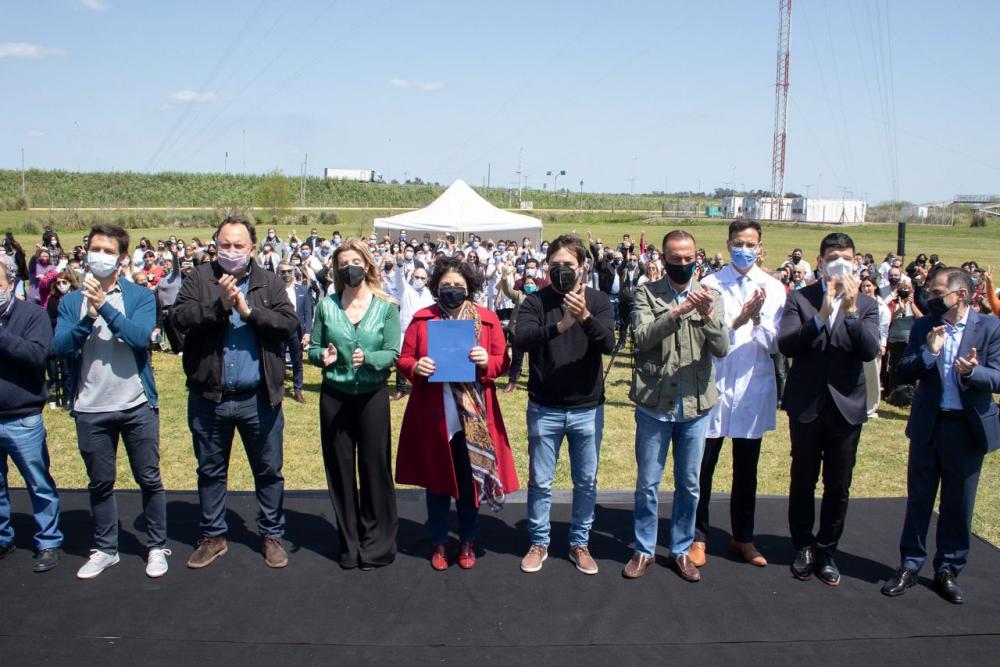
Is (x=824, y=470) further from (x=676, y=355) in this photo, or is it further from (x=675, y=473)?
(x=676, y=355)

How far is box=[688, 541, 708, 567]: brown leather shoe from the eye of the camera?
4.16 m

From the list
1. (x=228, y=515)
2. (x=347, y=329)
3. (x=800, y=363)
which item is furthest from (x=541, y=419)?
(x=228, y=515)

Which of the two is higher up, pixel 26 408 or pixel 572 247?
pixel 572 247

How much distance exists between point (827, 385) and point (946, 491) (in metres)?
0.85

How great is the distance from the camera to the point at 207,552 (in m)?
4.11

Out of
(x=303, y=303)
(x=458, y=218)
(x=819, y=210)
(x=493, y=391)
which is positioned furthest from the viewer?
(x=819, y=210)

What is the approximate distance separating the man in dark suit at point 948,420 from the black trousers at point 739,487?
0.78 metres

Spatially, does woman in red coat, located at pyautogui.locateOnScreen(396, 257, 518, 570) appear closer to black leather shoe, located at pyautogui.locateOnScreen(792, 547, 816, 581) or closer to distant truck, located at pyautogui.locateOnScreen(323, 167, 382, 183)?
Result: black leather shoe, located at pyautogui.locateOnScreen(792, 547, 816, 581)

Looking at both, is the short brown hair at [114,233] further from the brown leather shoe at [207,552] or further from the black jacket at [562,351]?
the black jacket at [562,351]

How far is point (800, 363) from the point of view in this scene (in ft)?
13.1

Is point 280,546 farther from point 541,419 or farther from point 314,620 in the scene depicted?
point 541,419

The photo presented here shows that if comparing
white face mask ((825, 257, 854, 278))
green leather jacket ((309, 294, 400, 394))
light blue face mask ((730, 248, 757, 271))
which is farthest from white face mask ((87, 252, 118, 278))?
white face mask ((825, 257, 854, 278))

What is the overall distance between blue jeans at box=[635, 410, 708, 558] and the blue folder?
3.12ft

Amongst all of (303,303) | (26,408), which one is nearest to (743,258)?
(26,408)
